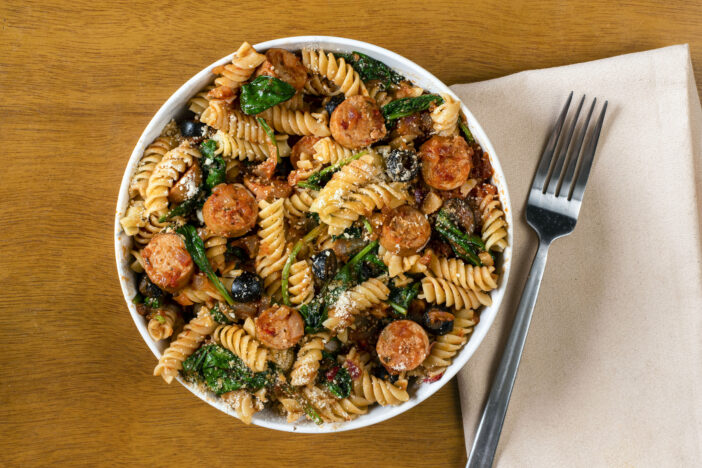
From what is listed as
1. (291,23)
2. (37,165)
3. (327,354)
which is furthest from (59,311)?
(291,23)

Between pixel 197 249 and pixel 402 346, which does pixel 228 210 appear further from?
pixel 402 346

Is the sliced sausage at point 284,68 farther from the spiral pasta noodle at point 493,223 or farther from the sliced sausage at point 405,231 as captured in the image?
the spiral pasta noodle at point 493,223

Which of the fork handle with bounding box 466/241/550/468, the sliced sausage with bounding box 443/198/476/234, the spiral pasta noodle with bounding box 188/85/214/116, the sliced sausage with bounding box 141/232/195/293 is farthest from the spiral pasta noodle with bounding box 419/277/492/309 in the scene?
the spiral pasta noodle with bounding box 188/85/214/116

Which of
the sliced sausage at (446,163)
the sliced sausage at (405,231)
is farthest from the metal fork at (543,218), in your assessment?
the sliced sausage at (405,231)

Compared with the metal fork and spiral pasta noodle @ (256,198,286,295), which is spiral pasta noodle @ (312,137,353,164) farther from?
the metal fork

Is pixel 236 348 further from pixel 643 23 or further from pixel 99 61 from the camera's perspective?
pixel 643 23

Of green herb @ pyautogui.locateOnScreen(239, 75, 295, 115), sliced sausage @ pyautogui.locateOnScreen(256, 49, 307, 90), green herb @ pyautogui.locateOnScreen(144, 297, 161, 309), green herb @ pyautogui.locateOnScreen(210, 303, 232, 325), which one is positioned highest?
sliced sausage @ pyautogui.locateOnScreen(256, 49, 307, 90)
